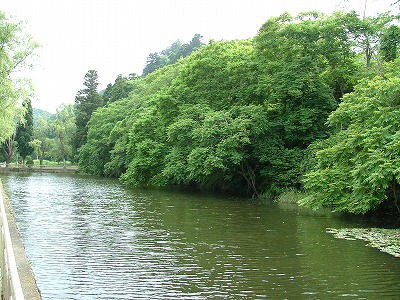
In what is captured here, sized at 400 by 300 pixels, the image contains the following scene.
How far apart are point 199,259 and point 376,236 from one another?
698cm

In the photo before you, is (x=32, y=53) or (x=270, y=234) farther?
(x=32, y=53)

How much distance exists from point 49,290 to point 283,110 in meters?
27.0

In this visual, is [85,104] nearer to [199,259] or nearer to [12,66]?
[12,66]

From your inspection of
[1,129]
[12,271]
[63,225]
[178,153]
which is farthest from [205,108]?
[12,271]

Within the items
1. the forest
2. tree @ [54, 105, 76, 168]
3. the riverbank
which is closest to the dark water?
the forest

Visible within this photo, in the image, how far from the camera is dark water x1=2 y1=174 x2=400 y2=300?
9.09 m

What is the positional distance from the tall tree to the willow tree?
170ft

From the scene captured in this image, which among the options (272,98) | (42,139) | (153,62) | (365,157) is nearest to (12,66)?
(272,98)

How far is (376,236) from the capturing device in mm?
15250

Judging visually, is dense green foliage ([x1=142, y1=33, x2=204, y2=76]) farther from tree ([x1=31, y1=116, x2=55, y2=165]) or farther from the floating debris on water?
the floating debris on water

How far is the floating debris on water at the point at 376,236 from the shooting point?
13270 mm

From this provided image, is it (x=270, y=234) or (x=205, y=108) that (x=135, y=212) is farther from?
(x=205, y=108)

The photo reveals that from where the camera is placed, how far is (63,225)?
17.3m

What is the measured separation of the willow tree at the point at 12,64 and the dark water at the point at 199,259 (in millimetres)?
13794
